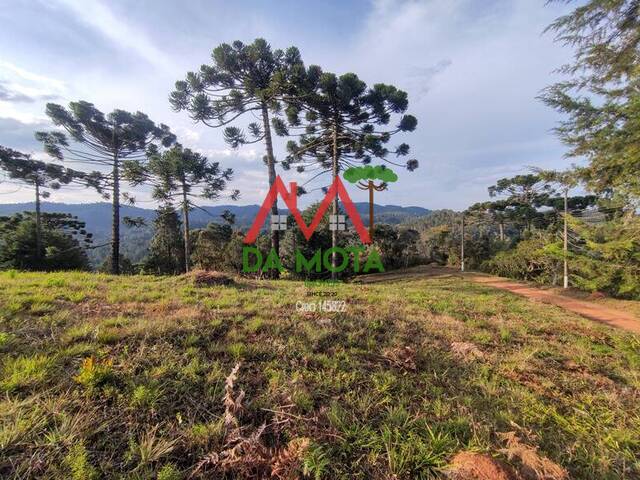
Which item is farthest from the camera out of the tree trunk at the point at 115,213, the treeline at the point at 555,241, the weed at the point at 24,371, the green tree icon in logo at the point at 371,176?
the tree trunk at the point at 115,213

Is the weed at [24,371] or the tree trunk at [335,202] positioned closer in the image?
the weed at [24,371]

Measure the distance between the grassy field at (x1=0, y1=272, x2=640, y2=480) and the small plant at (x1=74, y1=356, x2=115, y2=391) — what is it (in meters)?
0.01

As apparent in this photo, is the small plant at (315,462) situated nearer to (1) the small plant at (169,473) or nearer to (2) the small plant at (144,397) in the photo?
(1) the small plant at (169,473)

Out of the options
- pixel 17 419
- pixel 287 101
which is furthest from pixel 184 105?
Answer: pixel 17 419

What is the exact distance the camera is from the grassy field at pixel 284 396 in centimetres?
172

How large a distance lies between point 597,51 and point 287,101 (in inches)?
396

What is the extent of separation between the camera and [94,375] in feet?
7.09

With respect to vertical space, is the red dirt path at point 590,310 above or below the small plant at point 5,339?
below

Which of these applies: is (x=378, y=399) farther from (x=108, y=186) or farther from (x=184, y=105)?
(x=108, y=186)

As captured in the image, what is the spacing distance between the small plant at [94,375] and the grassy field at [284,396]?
0.5 inches

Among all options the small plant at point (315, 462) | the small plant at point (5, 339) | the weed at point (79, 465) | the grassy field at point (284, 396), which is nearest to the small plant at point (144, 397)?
the grassy field at point (284, 396)

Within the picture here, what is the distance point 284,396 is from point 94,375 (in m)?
1.53

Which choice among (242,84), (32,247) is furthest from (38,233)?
(242,84)

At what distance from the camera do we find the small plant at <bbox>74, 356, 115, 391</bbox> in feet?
6.97
